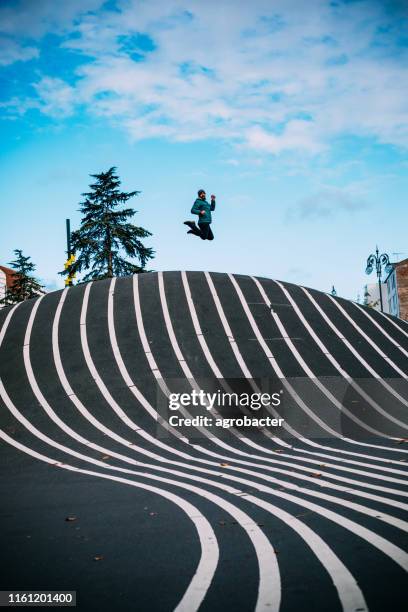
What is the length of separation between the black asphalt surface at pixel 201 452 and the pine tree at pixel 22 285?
26.0 meters

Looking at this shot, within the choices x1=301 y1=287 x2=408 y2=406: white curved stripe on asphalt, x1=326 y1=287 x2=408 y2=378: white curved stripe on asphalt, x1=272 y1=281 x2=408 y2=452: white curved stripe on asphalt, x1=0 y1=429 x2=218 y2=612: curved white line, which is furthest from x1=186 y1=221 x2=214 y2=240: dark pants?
x1=0 y1=429 x2=218 y2=612: curved white line

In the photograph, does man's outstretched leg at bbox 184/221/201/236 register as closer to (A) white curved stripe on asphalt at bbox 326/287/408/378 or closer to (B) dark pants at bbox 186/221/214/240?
(B) dark pants at bbox 186/221/214/240

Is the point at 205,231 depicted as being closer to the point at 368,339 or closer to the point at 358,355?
the point at 358,355

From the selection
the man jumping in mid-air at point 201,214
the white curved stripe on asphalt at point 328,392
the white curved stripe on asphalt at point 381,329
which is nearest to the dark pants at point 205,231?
the man jumping in mid-air at point 201,214

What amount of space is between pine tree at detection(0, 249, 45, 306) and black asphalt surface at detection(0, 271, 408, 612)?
26001 mm

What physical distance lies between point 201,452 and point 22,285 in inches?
1486

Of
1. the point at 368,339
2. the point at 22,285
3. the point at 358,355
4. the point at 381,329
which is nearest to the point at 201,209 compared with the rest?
the point at 358,355

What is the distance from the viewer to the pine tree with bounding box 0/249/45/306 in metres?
43.5

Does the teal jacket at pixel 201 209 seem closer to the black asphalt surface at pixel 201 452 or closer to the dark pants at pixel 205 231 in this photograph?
the dark pants at pixel 205 231

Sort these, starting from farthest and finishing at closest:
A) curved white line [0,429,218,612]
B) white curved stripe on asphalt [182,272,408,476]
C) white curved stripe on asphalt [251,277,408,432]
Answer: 1. white curved stripe on asphalt [251,277,408,432]
2. white curved stripe on asphalt [182,272,408,476]
3. curved white line [0,429,218,612]

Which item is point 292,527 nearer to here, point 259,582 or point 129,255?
point 259,582

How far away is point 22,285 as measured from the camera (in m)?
43.9

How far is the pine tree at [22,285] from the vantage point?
4347 cm

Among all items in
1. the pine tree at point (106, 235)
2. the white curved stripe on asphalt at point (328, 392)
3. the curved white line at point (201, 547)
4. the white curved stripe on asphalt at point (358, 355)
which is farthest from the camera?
the pine tree at point (106, 235)
